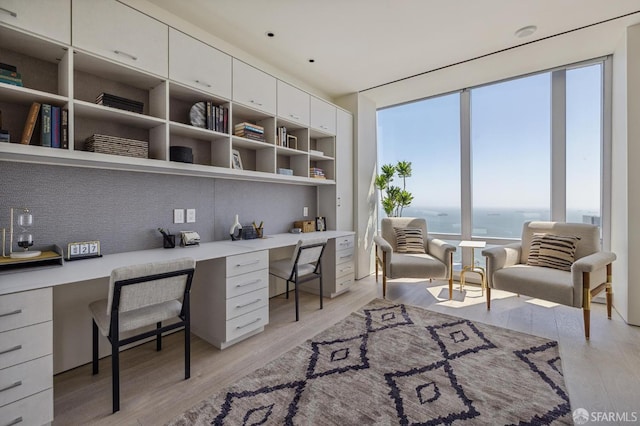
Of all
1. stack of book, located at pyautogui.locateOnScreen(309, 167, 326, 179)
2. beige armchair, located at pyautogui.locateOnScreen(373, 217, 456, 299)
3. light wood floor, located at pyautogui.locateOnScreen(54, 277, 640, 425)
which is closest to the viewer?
light wood floor, located at pyautogui.locateOnScreen(54, 277, 640, 425)

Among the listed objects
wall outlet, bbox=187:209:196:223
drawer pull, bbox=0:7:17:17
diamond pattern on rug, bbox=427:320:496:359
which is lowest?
diamond pattern on rug, bbox=427:320:496:359

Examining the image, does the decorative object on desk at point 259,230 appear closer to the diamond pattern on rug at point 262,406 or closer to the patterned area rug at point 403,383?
the patterned area rug at point 403,383

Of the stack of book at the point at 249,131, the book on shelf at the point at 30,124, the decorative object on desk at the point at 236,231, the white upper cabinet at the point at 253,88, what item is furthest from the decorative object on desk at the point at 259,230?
the book on shelf at the point at 30,124

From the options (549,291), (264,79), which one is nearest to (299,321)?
(549,291)

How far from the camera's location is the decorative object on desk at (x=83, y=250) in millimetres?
1812

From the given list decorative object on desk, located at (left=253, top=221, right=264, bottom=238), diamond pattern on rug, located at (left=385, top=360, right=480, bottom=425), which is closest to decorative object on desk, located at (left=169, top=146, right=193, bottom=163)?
decorative object on desk, located at (left=253, top=221, right=264, bottom=238)

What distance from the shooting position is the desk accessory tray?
57.8 inches

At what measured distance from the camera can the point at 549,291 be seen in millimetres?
2402

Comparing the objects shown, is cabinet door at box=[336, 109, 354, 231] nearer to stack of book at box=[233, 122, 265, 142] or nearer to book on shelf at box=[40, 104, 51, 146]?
stack of book at box=[233, 122, 265, 142]

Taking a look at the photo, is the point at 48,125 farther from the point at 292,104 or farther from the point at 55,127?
the point at 292,104

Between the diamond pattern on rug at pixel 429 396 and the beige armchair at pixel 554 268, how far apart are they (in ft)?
4.12

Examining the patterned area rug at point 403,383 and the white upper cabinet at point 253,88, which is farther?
A: the white upper cabinet at point 253,88

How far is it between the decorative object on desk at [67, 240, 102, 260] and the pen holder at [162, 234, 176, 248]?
440 millimetres

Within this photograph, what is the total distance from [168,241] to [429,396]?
2204mm
